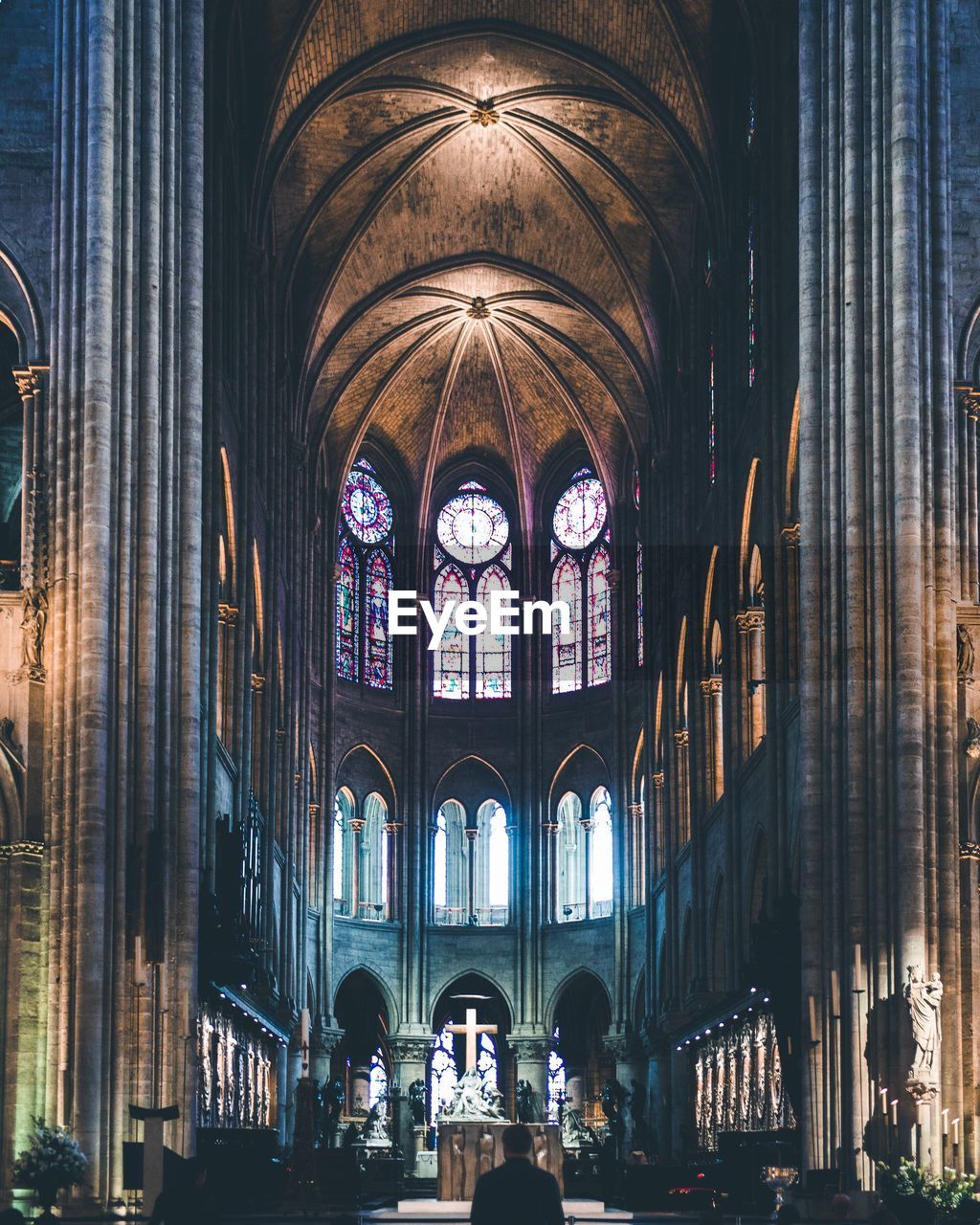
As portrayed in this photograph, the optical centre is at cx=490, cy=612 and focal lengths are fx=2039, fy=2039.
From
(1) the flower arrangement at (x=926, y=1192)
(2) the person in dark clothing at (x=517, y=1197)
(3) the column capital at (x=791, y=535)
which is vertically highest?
(3) the column capital at (x=791, y=535)

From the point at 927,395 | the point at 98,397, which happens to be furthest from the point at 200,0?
the point at 927,395

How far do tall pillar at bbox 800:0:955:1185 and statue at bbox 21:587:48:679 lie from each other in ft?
31.9

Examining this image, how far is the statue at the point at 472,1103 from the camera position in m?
38.6

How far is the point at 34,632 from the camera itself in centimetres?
2442

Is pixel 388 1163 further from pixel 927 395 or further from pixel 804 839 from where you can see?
pixel 927 395

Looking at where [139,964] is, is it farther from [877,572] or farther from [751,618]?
[751,618]

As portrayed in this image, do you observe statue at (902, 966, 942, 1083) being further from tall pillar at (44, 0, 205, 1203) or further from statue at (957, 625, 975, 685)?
tall pillar at (44, 0, 205, 1203)

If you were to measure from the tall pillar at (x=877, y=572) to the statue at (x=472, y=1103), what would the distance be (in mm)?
13424

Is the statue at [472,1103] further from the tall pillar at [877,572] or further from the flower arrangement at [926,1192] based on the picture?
the flower arrangement at [926,1192]

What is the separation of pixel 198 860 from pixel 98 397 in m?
6.15

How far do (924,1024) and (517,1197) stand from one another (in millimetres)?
14339

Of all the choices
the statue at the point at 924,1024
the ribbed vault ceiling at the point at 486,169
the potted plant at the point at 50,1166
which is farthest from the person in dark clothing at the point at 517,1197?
the ribbed vault ceiling at the point at 486,169

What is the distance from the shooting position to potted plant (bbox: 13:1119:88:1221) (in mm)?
20516

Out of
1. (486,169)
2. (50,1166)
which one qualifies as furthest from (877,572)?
(486,169)
